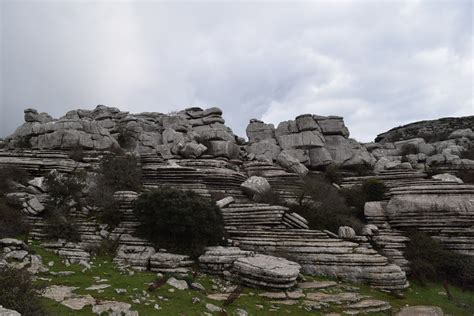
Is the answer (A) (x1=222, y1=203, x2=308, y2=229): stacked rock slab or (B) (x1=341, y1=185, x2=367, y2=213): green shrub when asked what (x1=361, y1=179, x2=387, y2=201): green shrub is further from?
(A) (x1=222, y1=203, x2=308, y2=229): stacked rock slab

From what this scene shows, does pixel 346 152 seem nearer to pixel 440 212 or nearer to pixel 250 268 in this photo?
pixel 440 212

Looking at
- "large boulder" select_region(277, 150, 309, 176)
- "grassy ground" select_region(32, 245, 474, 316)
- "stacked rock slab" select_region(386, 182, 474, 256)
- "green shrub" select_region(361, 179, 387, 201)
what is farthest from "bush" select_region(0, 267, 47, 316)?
"large boulder" select_region(277, 150, 309, 176)

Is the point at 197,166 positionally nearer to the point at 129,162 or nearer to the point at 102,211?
the point at 129,162

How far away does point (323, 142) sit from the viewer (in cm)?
3853

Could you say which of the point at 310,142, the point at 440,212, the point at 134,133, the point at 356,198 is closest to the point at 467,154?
the point at 310,142

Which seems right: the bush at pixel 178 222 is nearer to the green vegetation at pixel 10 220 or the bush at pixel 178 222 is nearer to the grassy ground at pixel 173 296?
the grassy ground at pixel 173 296

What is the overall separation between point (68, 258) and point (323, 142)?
31.6 meters

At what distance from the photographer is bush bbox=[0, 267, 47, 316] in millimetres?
6344

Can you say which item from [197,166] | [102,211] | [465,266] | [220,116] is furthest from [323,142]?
[102,211]

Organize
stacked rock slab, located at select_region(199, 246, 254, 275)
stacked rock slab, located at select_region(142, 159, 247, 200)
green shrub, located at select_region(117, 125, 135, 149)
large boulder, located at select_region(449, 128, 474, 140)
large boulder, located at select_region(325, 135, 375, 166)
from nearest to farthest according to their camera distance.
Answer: stacked rock slab, located at select_region(199, 246, 254, 275)
stacked rock slab, located at select_region(142, 159, 247, 200)
green shrub, located at select_region(117, 125, 135, 149)
large boulder, located at select_region(325, 135, 375, 166)
large boulder, located at select_region(449, 128, 474, 140)

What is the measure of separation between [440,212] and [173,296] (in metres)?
17.1

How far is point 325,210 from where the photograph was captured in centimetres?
1978

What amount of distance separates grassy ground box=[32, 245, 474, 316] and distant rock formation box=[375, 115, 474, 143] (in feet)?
144

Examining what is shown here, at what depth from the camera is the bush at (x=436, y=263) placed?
15.7 m
